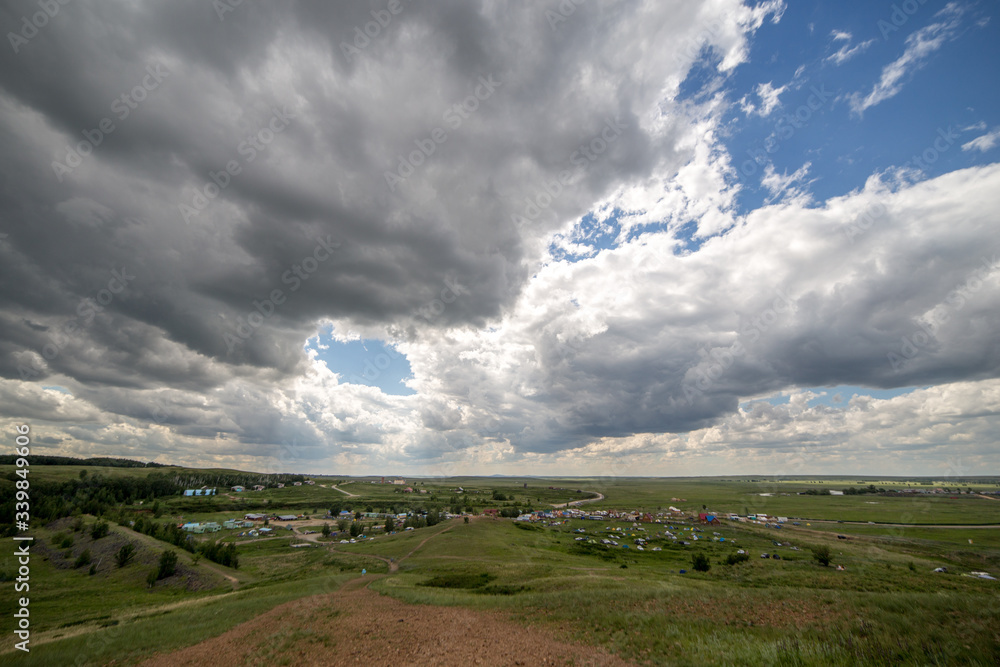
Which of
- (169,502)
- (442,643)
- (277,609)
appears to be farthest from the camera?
(169,502)

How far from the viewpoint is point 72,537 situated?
78.6m

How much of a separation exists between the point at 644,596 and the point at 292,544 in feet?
338

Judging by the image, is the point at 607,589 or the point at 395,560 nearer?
the point at 607,589

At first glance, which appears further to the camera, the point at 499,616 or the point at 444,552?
the point at 444,552

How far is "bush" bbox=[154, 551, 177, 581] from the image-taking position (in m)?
57.9

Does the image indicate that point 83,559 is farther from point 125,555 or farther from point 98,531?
point 98,531

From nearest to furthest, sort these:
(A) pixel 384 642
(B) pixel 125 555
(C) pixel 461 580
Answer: (A) pixel 384 642
(C) pixel 461 580
(B) pixel 125 555

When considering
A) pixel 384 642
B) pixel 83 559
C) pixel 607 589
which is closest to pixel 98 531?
pixel 83 559

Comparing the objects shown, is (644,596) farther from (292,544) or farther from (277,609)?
(292,544)

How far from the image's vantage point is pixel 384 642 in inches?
910

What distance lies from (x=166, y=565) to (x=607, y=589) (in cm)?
6827

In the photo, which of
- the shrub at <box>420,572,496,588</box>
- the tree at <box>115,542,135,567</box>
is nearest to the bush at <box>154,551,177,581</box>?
the tree at <box>115,542,135,567</box>

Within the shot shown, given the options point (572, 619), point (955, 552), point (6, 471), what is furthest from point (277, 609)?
point (6, 471)

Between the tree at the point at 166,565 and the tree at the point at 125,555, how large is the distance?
382 inches
